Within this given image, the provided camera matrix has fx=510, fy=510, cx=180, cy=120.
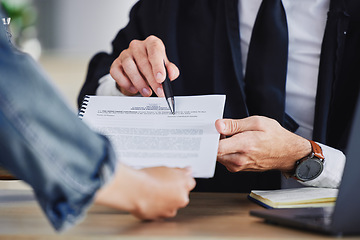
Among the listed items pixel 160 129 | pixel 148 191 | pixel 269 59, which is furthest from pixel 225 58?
pixel 148 191

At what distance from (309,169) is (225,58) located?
1.56ft

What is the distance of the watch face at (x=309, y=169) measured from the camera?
3.95 feet

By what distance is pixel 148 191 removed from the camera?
0.82 m

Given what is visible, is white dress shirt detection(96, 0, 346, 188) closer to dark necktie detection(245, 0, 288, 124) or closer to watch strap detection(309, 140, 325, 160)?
dark necktie detection(245, 0, 288, 124)

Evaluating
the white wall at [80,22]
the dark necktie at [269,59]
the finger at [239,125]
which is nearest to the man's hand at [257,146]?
the finger at [239,125]

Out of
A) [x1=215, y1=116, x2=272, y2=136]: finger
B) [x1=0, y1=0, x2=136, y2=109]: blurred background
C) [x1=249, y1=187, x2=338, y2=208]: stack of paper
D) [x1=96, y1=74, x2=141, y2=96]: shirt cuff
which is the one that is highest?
[x1=215, y1=116, x2=272, y2=136]: finger

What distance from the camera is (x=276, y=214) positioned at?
0.90 meters

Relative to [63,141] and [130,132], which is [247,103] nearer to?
[130,132]

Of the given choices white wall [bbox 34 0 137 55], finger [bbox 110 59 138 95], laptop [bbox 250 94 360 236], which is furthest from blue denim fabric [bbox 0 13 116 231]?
white wall [bbox 34 0 137 55]

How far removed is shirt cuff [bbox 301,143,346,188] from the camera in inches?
47.8

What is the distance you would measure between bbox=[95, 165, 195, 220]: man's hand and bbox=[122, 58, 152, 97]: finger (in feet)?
1.38

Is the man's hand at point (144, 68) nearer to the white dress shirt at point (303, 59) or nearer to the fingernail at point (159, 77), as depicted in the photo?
the fingernail at point (159, 77)

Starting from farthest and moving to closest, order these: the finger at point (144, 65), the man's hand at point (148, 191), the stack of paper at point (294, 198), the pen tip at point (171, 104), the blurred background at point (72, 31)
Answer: the blurred background at point (72, 31), the finger at point (144, 65), the pen tip at point (171, 104), the stack of paper at point (294, 198), the man's hand at point (148, 191)

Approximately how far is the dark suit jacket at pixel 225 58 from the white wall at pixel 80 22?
13.3ft
